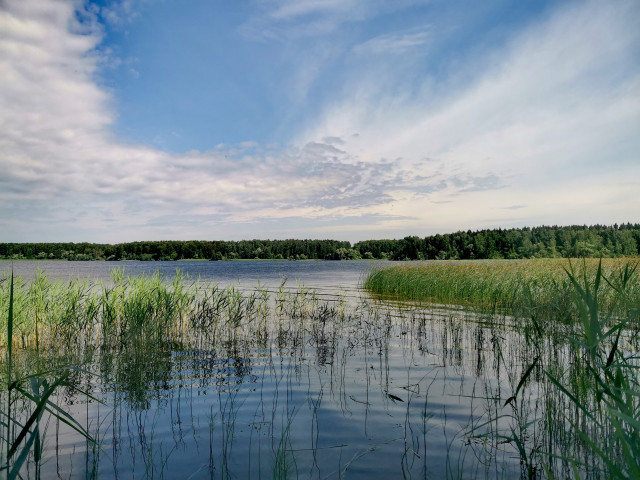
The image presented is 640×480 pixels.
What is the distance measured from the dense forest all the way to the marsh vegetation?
53022 millimetres

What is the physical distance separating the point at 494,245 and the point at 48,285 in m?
94.0

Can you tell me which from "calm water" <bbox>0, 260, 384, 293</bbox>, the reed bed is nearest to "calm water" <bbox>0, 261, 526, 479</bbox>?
"calm water" <bbox>0, 260, 384, 293</bbox>

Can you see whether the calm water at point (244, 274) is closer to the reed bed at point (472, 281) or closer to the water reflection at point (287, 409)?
the water reflection at point (287, 409)

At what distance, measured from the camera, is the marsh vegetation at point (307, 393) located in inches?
169

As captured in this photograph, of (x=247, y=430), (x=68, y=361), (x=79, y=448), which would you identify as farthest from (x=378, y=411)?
(x=68, y=361)

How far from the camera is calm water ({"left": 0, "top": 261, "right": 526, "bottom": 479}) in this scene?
4926mm

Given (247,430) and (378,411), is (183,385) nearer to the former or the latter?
(247,430)

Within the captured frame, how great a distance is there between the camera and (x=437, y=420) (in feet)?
20.2

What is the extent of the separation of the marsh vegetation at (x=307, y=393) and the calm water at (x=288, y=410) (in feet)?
0.11

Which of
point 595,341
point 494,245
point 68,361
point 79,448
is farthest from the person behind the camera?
point 494,245

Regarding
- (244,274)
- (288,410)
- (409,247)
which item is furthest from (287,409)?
(409,247)

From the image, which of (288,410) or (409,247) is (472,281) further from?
(409,247)

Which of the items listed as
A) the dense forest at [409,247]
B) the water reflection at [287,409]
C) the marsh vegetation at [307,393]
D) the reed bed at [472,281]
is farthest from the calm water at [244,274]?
the dense forest at [409,247]

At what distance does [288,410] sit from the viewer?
652 centimetres
